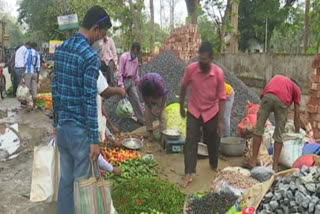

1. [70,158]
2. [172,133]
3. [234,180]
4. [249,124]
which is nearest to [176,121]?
[172,133]

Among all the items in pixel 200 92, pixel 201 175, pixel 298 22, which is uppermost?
pixel 298 22

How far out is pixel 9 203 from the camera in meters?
4.35

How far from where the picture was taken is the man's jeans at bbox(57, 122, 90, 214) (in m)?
3.14

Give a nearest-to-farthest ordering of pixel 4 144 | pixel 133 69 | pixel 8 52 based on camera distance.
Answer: pixel 4 144 < pixel 133 69 < pixel 8 52

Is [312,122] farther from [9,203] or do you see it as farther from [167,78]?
[9,203]

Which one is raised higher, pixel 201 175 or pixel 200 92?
pixel 200 92

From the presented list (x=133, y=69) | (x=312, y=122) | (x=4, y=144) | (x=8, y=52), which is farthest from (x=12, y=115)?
(x=8, y=52)

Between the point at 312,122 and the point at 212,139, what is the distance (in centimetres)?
251

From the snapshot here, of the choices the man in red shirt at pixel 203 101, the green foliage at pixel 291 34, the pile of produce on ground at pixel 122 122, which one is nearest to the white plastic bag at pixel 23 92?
the pile of produce on ground at pixel 122 122

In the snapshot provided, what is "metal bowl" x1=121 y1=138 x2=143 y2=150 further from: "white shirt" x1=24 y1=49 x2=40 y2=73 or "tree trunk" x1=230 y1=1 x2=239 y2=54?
"tree trunk" x1=230 y1=1 x2=239 y2=54

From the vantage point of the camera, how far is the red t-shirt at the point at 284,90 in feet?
16.8

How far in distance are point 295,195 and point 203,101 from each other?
79.1 inches

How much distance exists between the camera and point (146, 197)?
3961 millimetres

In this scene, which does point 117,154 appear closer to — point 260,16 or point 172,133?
point 172,133
